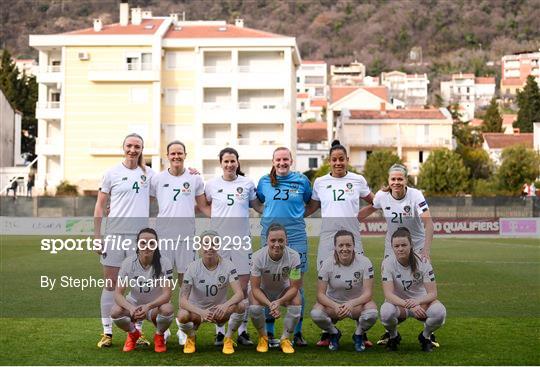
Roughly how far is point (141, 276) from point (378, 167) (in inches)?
1918

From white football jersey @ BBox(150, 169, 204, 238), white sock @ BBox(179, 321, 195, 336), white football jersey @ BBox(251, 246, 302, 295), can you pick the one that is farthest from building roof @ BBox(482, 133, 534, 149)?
white sock @ BBox(179, 321, 195, 336)

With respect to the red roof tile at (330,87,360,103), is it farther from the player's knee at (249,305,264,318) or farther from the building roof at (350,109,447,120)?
the player's knee at (249,305,264,318)

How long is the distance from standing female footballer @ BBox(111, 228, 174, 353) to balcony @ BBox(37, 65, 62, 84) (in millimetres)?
45566

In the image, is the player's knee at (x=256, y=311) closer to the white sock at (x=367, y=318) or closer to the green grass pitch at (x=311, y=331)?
the green grass pitch at (x=311, y=331)

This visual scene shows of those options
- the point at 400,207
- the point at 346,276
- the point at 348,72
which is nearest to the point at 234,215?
the point at 346,276

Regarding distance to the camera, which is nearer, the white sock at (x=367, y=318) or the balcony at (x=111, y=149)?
the white sock at (x=367, y=318)

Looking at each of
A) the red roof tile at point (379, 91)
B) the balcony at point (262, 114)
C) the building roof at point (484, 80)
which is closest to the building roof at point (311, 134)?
the red roof tile at point (379, 91)

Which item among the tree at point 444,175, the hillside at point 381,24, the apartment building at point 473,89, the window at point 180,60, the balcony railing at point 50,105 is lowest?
the tree at point 444,175

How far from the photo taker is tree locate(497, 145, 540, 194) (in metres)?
53.9

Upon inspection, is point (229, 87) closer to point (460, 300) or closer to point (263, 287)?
point (460, 300)

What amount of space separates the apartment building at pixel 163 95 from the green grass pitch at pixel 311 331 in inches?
1288

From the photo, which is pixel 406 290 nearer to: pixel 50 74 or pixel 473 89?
pixel 50 74

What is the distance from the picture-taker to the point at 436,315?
28.0 feet

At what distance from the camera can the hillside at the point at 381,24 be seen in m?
169
